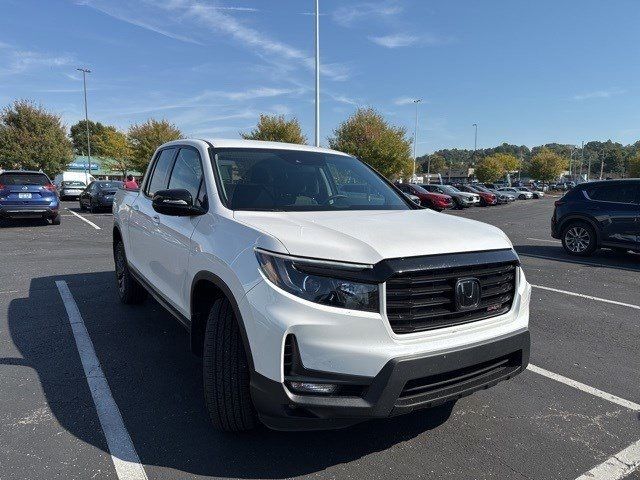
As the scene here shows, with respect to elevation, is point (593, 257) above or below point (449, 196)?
below

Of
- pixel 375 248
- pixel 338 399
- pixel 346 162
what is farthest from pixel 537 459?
pixel 346 162

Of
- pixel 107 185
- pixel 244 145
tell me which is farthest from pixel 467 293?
pixel 107 185

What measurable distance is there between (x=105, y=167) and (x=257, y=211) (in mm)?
60749

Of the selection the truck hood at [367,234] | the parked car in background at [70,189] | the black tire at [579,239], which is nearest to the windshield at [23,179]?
the truck hood at [367,234]

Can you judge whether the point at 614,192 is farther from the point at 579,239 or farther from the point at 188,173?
the point at 188,173

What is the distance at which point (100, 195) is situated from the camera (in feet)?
61.1

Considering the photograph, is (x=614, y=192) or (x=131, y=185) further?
(x=614, y=192)

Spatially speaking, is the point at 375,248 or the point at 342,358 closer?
the point at 342,358

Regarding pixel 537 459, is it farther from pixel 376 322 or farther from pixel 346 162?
pixel 346 162

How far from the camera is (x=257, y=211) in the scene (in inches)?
115

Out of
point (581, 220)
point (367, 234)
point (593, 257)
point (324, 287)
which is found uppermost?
point (367, 234)

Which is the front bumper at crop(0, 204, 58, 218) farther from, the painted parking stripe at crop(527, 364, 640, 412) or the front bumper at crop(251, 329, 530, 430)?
the painted parking stripe at crop(527, 364, 640, 412)

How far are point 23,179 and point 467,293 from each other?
1468 centimetres

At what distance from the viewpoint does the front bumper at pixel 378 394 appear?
212 centimetres
